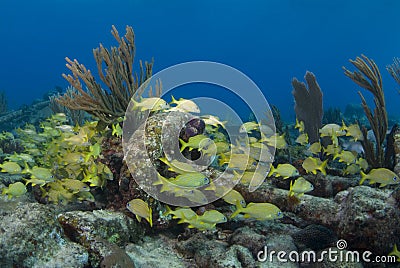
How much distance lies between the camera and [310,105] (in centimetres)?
919

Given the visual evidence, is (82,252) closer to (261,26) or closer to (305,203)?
(305,203)

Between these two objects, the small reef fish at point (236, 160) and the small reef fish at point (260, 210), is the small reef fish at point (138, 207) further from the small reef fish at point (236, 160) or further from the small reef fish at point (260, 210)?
the small reef fish at point (236, 160)

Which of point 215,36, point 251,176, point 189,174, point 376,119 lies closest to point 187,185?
point 189,174

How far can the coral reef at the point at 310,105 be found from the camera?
29.3 ft

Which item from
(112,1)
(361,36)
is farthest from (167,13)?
(361,36)

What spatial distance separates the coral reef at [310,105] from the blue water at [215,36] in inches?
3831

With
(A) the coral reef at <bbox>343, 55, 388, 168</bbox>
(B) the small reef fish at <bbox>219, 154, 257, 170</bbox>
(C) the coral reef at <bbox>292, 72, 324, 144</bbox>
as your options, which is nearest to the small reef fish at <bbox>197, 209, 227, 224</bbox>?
(B) the small reef fish at <bbox>219, 154, 257, 170</bbox>

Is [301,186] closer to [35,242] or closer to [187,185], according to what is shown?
[187,185]

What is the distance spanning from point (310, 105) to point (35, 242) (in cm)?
820

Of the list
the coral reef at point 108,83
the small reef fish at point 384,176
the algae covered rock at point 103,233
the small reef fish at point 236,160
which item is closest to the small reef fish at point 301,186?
the small reef fish at point 236,160

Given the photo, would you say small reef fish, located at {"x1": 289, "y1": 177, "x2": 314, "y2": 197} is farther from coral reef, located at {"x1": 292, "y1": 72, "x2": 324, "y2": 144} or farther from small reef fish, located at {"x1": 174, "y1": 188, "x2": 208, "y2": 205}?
coral reef, located at {"x1": 292, "y1": 72, "x2": 324, "y2": 144}

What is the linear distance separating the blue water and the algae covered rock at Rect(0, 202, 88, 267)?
10473 centimetres

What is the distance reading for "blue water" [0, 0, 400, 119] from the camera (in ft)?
354

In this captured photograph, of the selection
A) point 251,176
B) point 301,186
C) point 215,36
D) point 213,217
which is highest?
point 215,36
